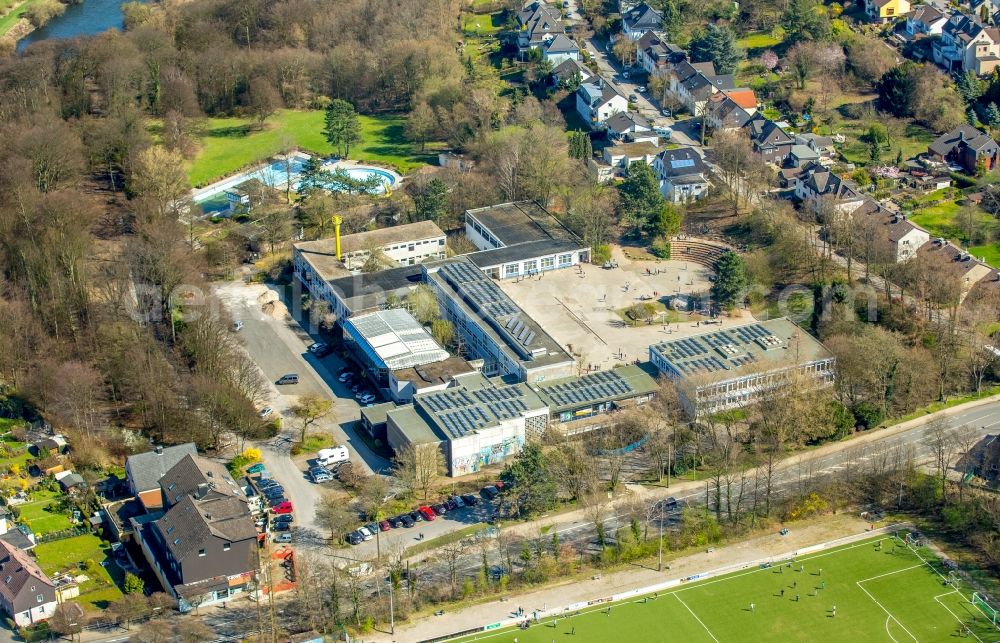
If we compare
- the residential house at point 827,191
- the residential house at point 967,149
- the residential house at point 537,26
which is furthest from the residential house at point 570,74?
the residential house at point 967,149

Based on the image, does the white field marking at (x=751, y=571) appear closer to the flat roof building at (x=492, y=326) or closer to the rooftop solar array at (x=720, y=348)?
the rooftop solar array at (x=720, y=348)

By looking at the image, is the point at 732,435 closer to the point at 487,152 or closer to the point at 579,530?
the point at 579,530

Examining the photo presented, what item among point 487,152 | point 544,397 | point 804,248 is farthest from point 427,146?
point 544,397

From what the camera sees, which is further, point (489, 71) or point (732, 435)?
point (489, 71)

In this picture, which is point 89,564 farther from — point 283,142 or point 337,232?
point 283,142

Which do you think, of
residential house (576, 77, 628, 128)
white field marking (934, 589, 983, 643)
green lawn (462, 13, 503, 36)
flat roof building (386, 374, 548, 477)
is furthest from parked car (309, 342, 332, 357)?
green lawn (462, 13, 503, 36)

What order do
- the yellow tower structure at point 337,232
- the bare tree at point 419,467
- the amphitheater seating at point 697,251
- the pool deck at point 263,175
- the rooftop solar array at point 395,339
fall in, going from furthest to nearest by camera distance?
the pool deck at point 263,175 → the amphitheater seating at point 697,251 → the yellow tower structure at point 337,232 → the rooftop solar array at point 395,339 → the bare tree at point 419,467

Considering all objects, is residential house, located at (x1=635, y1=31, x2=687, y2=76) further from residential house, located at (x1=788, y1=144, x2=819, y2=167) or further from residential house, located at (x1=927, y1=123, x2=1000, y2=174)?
residential house, located at (x1=927, y1=123, x2=1000, y2=174)
